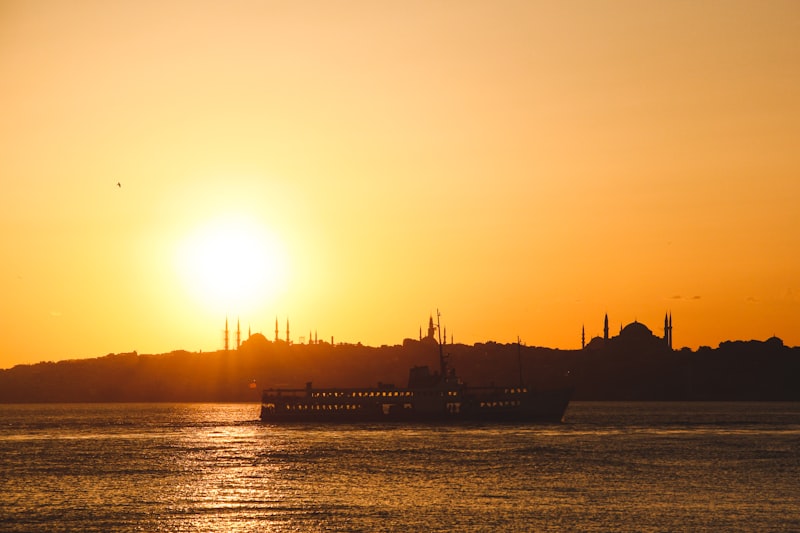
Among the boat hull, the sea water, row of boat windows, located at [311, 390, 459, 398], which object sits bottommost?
the sea water

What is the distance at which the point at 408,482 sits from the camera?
84000 millimetres

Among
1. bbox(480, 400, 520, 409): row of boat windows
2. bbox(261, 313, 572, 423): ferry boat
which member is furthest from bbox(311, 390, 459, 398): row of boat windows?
bbox(480, 400, 520, 409): row of boat windows

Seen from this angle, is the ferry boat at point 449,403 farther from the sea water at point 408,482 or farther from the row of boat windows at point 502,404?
the sea water at point 408,482

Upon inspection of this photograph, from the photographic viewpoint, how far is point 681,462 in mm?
103438

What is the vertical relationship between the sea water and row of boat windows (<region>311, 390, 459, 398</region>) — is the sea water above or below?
below

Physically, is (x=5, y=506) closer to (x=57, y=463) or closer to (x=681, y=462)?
(x=57, y=463)

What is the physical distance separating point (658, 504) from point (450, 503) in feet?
47.0

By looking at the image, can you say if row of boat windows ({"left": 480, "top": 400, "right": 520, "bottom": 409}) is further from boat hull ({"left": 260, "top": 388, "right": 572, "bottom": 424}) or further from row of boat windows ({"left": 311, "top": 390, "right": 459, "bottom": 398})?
row of boat windows ({"left": 311, "top": 390, "right": 459, "bottom": 398})

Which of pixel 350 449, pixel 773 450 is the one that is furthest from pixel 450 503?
pixel 773 450

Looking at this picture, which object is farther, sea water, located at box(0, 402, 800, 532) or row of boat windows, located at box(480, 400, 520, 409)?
row of boat windows, located at box(480, 400, 520, 409)

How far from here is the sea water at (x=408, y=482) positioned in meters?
64.0

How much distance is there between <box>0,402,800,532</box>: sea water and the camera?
64.0 meters

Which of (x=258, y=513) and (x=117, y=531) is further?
(x=258, y=513)

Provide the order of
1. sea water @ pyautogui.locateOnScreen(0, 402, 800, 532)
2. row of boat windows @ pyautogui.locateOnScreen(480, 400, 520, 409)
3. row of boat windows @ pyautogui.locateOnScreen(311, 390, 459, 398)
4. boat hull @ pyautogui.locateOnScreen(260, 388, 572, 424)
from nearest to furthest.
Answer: sea water @ pyautogui.locateOnScreen(0, 402, 800, 532) → row of boat windows @ pyautogui.locateOnScreen(480, 400, 520, 409) → boat hull @ pyautogui.locateOnScreen(260, 388, 572, 424) → row of boat windows @ pyautogui.locateOnScreen(311, 390, 459, 398)
